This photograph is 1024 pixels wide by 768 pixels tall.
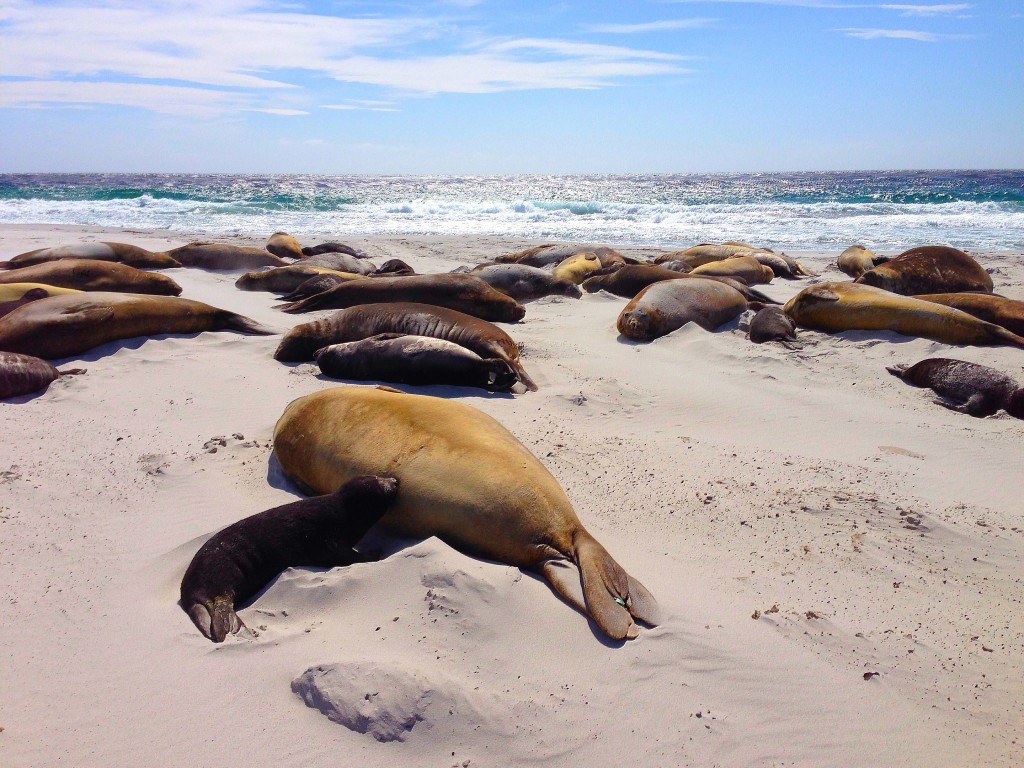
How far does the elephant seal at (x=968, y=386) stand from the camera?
521 centimetres

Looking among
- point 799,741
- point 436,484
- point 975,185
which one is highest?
point 975,185

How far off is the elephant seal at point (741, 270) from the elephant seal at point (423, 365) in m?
6.21

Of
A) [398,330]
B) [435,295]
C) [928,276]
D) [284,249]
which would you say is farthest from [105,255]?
[928,276]

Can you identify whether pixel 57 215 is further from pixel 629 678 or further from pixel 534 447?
pixel 629 678

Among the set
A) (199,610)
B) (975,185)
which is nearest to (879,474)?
(199,610)

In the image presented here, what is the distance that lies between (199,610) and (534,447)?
2074 millimetres

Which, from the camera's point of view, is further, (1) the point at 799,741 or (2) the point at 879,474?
(2) the point at 879,474

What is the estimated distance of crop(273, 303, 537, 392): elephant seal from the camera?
6.12 metres

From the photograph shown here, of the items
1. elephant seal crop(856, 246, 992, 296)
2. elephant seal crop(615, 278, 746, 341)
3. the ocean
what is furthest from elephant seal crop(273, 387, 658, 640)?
the ocean

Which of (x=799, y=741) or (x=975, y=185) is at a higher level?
(x=975, y=185)

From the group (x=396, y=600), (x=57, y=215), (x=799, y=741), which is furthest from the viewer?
(x=57, y=215)

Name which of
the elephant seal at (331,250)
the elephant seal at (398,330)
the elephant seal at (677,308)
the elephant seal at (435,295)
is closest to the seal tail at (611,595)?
the elephant seal at (398,330)

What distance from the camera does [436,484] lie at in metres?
3.27

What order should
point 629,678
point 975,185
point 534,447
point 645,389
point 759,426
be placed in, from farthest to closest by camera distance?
point 975,185
point 645,389
point 759,426
point 534,447
point 629,678
